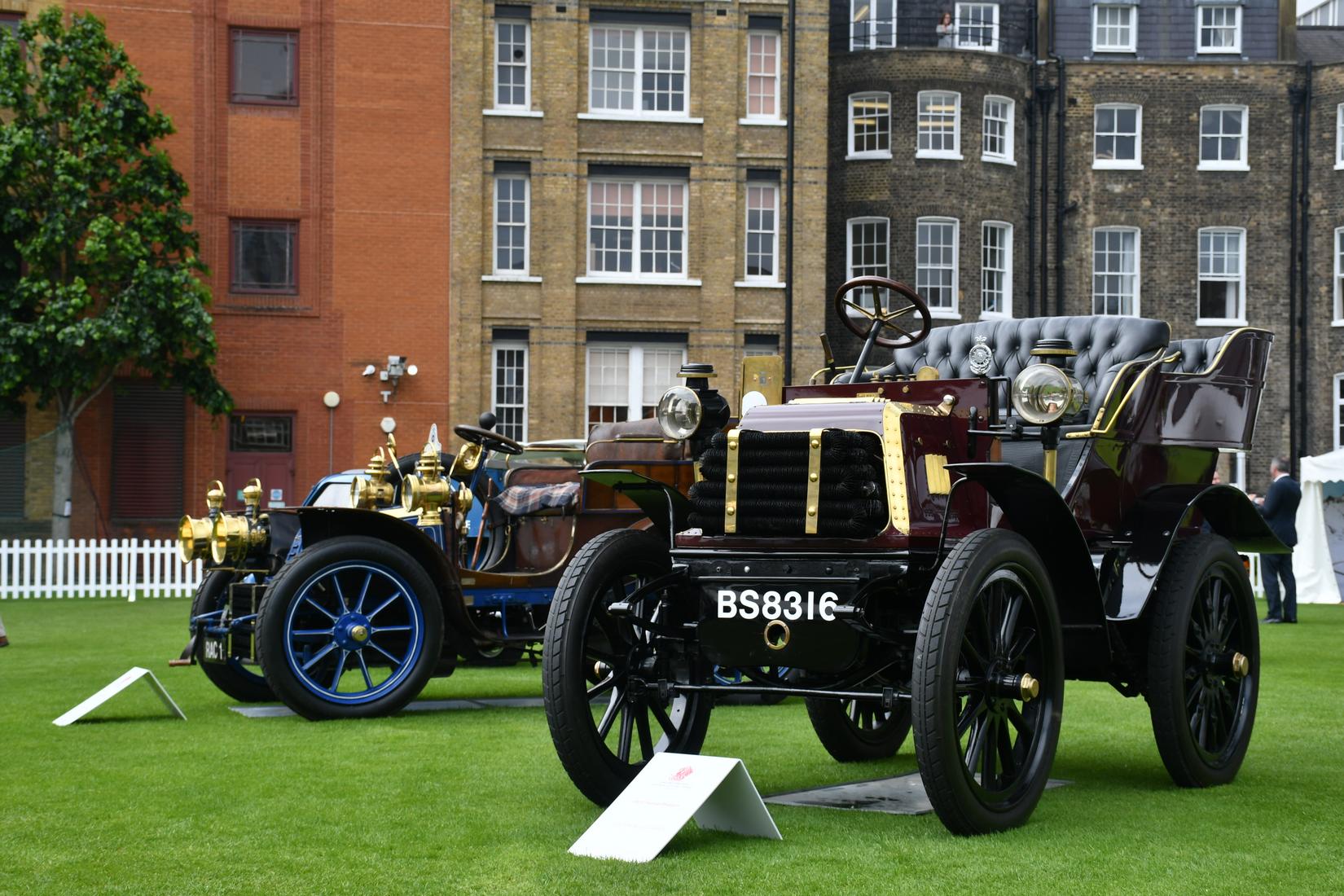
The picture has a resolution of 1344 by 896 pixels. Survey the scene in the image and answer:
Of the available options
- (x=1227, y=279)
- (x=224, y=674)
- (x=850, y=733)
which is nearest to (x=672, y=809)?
(x=850, y=733)

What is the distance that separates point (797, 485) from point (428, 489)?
457 centimetres

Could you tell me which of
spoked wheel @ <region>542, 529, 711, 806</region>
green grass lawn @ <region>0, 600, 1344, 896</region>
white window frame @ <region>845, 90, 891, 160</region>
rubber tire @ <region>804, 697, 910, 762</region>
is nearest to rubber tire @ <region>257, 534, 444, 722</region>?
green grass lawn @ <region>0, 600, 1344, 896</region>

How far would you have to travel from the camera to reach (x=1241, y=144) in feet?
111

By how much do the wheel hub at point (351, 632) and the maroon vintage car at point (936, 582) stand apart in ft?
8.47

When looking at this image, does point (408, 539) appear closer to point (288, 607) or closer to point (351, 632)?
point (351, 632)

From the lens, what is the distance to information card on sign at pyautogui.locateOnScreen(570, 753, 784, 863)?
5.46 metres

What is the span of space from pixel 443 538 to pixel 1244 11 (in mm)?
29893

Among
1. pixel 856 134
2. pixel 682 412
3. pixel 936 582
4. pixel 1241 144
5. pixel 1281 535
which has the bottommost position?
pixel 1281 535

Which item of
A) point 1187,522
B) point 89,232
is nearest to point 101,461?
point 89,232

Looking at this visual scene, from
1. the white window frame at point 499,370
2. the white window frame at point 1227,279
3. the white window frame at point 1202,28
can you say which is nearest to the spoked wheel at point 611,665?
the white window frame at point 499,370

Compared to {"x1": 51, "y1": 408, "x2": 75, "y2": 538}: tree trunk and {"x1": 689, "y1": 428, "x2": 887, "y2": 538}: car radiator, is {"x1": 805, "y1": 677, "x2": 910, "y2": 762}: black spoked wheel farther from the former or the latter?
{"x1": 51, "y1": 408, "x2": 75, "y2": 538}: tree trunk

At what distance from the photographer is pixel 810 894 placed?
4910 millimetres

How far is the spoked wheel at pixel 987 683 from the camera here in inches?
216

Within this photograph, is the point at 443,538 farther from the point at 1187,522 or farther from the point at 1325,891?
the point at 1325,891
